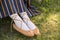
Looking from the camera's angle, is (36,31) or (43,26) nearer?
(36,31)

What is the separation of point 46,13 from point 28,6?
0.28 m

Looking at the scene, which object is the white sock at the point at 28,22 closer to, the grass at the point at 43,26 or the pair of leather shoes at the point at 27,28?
→ the pair of leather shoes at the point at 27,28

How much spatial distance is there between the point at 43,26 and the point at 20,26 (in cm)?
34

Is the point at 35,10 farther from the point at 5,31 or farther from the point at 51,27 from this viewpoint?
the point at 5,31

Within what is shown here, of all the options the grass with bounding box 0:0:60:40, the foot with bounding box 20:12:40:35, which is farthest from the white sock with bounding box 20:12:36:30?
the grass with bounding box 0:0:60:40

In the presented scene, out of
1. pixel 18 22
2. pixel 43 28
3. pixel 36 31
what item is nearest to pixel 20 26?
pixel 18 22

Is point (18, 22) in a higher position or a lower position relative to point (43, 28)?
higher

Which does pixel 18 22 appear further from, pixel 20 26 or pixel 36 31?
pixel 36 31

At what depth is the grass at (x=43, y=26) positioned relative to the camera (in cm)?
231

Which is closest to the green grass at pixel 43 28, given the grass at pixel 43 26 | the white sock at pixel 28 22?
the grass at pixel 43 26

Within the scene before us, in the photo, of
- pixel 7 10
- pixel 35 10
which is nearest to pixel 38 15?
pixel 35 10

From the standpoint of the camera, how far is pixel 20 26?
2.31 m

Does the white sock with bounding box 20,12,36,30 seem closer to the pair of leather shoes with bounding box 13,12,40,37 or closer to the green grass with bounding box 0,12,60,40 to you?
the pair of leather shoes with bounding box 13,12,40,37

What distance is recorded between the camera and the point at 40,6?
2.88m
